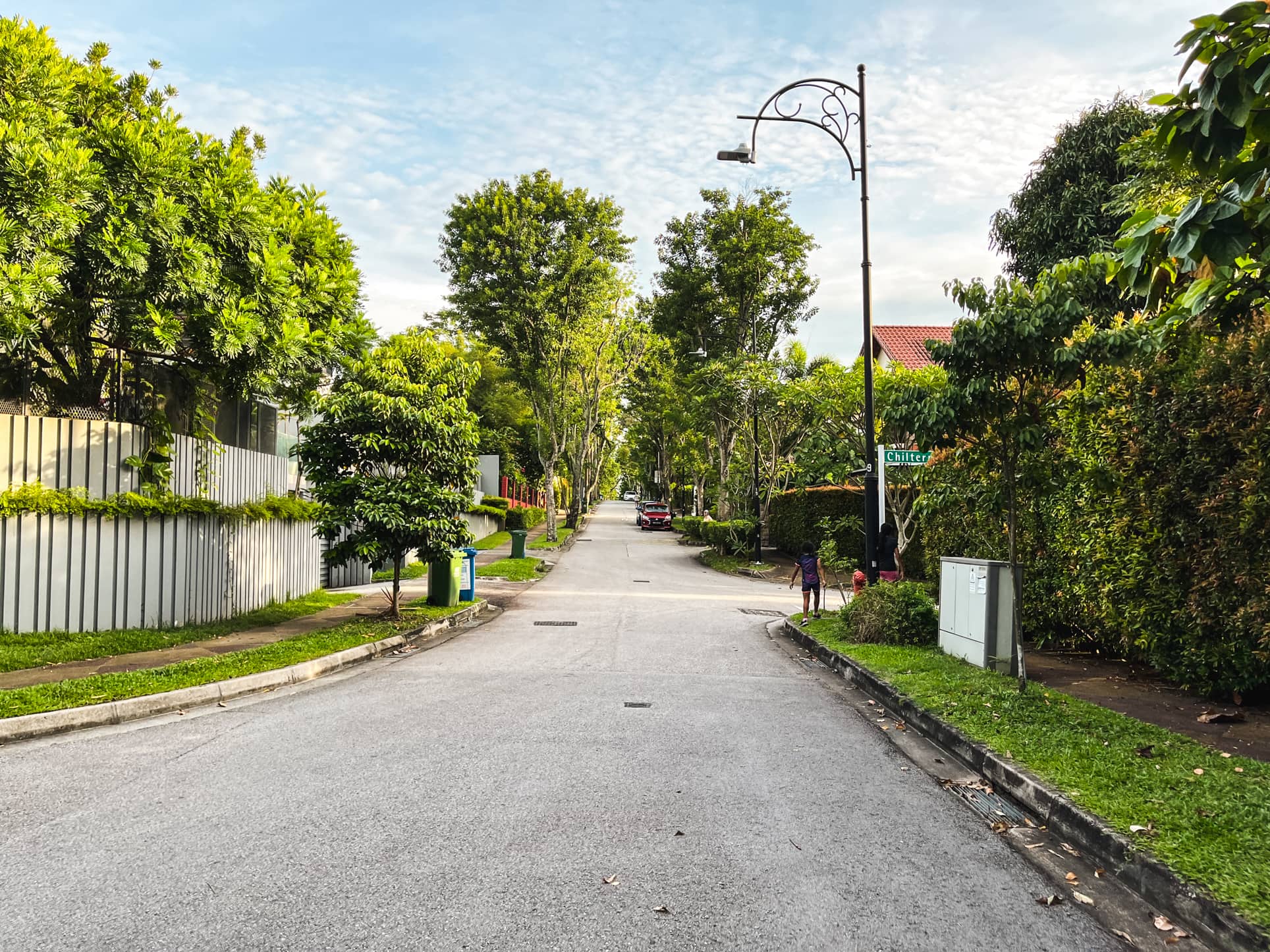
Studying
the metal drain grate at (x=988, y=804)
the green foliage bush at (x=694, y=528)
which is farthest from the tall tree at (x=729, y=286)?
the metal drain grate at (x=988, y=804)

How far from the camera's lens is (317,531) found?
12.2 meters

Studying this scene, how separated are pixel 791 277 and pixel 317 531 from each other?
24474 millimetres

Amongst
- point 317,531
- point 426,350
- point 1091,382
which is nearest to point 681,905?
point 1091,382

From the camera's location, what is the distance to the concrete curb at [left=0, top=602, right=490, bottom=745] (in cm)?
667

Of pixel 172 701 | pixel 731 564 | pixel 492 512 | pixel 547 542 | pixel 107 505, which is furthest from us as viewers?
pixel 492 512

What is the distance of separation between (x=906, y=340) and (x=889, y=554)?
1001 inches

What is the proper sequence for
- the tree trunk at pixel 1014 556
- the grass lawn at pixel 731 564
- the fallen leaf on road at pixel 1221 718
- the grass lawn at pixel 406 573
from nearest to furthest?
the fallen leaf on road at pixel 1221 718 < the tree trunk at pixel 1014 556 < the grass lawn at pixel 406 573 < the grass lawn at pixel 731 564

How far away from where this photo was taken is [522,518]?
44.5m

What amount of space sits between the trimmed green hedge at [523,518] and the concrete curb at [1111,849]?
35636 mm

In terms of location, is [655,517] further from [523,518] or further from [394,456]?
[394,456]

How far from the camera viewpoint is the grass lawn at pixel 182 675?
714cm

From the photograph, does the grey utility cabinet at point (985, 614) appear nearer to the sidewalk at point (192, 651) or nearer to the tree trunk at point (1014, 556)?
the tree trunk at point (1014, 556)

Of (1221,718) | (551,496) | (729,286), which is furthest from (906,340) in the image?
(1221,718)

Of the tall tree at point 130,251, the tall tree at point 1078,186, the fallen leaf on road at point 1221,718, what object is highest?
the tall tree at point 1078,186
